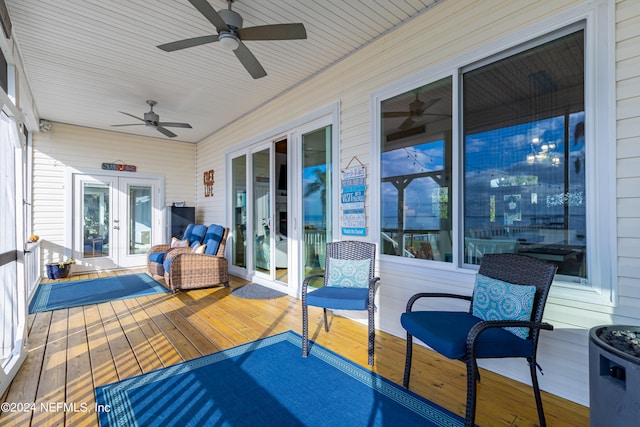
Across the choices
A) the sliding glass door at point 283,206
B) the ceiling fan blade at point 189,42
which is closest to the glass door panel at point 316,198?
the sliding glass door at point 283,206

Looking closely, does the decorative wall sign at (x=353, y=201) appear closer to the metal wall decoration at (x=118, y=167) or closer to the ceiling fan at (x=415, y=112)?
the ceiling fan at (x=415, y=112)

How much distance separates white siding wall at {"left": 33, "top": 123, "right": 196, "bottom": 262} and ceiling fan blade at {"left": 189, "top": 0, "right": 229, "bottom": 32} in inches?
216

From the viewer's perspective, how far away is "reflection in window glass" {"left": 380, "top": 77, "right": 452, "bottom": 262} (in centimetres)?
275

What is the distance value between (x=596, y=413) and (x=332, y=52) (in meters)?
3.70

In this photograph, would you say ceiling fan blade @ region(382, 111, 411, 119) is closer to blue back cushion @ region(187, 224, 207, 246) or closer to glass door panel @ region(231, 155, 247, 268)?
glass door panel @ region(231, 155, 247, 268)

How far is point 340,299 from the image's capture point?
251 centimetres

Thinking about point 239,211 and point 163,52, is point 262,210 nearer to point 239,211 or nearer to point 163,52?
point 239,211

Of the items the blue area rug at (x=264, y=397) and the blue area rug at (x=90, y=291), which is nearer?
the blue area rug at (x=264, y=397)

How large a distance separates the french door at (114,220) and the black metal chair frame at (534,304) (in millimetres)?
6613

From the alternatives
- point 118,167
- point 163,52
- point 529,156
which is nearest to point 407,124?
point 529,156

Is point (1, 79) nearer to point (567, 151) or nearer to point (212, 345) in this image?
point (212, 345)

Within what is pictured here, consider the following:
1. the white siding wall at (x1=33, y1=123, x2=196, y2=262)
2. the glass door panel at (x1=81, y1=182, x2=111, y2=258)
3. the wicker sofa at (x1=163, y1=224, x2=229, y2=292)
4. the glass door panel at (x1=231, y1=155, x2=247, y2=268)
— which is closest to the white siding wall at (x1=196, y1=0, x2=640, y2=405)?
the glass door panel at (x1=231, y1=155, x2=247, y2=268)

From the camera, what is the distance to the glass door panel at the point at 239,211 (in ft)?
19.0

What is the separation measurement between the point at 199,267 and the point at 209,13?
3545 millimetres
